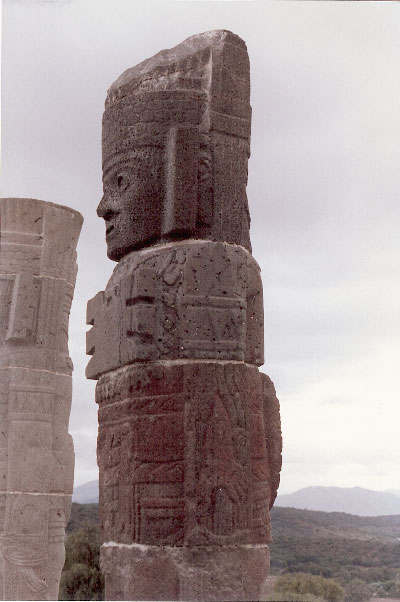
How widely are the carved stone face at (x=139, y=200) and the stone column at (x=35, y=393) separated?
4.49 meters

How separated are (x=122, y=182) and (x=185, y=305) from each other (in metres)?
1.05

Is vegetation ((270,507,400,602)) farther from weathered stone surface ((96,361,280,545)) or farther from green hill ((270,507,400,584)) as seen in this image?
weathered stone surface ((96,361,280,545))

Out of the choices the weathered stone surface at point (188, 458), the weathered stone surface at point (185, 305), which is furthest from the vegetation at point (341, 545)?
the weathered stone surface at point (185, 305)

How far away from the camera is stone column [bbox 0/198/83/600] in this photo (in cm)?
904

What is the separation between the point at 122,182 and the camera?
5.38 metres

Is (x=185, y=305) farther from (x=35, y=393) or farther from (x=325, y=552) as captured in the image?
(x=325, y=552)

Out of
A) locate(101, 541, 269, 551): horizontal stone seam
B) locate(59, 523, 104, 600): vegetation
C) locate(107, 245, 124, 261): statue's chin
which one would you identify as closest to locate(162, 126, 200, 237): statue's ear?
locate(107, 245, 124, 261): statue's chin

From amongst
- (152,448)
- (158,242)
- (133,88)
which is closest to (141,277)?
(158,242)

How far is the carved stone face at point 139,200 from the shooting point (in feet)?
17.2

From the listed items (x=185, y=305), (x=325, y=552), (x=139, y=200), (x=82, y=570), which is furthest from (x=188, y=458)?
(x=325, y=552)

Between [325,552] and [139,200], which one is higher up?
[139,200]

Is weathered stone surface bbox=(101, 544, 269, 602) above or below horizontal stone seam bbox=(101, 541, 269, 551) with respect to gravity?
below

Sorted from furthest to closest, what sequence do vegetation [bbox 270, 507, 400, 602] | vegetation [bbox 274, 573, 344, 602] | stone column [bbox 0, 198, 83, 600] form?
vegetation [bbox 270, 507, 400, 602] → stone column [bbox 0, 198, 83, 600] → vegetation [bbox 274, 573, 344, 602]

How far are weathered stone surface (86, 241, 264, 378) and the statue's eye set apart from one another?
1.67 feet
